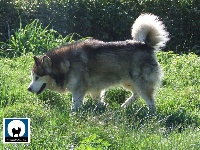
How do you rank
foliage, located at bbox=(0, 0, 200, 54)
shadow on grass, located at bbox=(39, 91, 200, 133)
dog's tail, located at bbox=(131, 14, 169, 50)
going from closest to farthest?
shadow on grass, located at bbox=(39, 91, 200, 133) → dog's tail, located at bbox=(131, 14, 169, 50) → foliage, located at bbox=(0, 0, 200, 54)

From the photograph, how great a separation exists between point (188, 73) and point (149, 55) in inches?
72.9

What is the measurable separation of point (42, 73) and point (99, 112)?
4.29ft

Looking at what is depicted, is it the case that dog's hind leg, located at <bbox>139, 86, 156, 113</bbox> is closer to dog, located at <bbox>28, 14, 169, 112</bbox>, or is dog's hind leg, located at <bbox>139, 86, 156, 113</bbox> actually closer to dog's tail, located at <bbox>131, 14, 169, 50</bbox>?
dog, located at <bbox>28, 14, 169, 112</bbox>

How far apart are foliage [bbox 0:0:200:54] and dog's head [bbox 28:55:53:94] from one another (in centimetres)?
432

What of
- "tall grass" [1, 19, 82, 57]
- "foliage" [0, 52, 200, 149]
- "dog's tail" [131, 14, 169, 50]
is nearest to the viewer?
"foliage" [0, 52, 200, 149]

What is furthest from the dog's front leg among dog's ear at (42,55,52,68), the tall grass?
the tall grass

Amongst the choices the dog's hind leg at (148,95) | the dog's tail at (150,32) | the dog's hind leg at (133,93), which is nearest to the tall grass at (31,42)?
the dog's hind leg at (133,93)

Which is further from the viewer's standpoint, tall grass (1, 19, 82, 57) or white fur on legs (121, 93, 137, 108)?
tall grass (1, 19, 82, 57)

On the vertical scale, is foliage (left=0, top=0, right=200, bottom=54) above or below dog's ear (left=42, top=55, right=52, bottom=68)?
above

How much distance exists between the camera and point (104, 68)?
358 inches

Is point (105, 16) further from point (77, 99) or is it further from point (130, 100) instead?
point (77, 99)

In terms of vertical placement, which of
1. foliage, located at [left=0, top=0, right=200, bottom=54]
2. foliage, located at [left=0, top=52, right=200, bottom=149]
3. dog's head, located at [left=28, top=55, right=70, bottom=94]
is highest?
foliage, located at [left=0, top=0, right=200, bottom=54]

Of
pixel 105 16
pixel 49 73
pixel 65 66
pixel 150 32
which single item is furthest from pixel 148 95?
pixel 105 16

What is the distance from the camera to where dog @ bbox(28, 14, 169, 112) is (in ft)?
29.5
